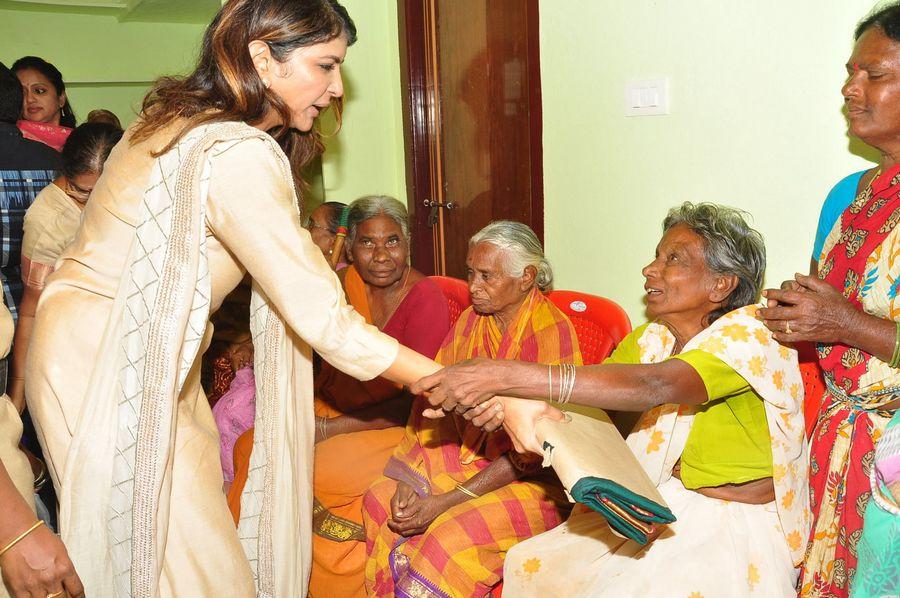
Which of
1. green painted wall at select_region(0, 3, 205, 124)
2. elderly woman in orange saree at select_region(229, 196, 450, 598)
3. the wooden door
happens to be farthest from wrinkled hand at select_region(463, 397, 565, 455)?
green painted wall at select_region(0, 3, 205, 124)

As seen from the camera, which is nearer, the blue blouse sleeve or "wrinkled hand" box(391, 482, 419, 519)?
the blue blouse sleeve

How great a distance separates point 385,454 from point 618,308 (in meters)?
1.05

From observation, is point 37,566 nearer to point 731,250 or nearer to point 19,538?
point 19,538

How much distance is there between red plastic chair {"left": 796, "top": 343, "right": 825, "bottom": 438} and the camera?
242 cm

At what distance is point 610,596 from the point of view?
208 centimetres

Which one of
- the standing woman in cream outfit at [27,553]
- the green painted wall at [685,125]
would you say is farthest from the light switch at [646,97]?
the standing woman in cream outfit at [27,553]

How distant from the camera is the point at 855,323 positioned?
2.00m

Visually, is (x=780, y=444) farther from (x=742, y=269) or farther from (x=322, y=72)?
(x=322, y=72)

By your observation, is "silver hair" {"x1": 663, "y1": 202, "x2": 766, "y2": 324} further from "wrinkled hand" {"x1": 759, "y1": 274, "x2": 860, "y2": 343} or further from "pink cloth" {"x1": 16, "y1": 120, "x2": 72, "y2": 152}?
"pink cloth" {"x1": 16, "y1": 120, "x2": 72, "y2": 152}

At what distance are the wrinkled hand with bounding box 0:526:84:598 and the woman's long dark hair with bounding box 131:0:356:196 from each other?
958 mm

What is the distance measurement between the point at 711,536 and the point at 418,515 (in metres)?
0.94

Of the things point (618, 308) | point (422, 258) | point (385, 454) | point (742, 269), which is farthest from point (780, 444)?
point (422, 258)

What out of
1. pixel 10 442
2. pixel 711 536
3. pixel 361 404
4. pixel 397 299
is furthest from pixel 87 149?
pixel 711 536

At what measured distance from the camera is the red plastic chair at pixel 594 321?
9.50 ft
